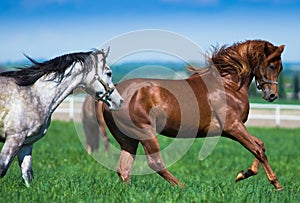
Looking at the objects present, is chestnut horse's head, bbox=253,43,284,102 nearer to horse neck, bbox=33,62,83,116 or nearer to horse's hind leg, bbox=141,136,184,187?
horse's hind leg, bbox=141,136,184,187

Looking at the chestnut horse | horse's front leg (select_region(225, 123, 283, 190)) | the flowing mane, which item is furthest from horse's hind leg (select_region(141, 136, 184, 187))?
the flowing mane

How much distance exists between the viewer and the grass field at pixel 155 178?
18.2ft

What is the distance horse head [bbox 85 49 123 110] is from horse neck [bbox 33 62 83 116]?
0.17 m

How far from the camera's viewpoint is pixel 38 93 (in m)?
6.24

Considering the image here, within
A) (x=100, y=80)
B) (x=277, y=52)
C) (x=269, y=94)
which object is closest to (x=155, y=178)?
(x=269, y=94)

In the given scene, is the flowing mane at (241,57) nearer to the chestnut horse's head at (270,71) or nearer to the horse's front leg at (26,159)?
the chestnut horse's head at (270,71)

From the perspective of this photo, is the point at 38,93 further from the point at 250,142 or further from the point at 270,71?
the point at 270,71

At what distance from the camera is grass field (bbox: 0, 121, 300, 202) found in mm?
5535

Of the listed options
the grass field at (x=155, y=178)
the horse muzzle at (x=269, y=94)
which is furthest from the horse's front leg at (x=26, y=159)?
the horse muzzle at (x=269, y=94)

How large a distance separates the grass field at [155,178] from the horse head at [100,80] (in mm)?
1147

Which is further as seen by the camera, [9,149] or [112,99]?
[112,99]

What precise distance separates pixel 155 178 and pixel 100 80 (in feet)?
8.68

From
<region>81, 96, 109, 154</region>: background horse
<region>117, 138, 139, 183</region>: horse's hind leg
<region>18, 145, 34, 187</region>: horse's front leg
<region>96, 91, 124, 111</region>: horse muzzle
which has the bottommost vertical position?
<region>81, 96, 109, 154</region>: background horse

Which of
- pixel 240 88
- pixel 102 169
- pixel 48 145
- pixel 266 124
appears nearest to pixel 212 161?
pixel 102 169
